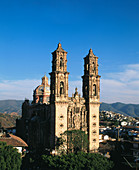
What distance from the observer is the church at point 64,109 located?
49.8 metres

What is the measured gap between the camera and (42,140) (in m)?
52.7

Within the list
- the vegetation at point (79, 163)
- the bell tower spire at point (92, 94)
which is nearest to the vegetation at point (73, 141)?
the bell tower spire at point (92, 94)

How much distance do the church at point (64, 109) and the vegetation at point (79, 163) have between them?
8495 millimetres

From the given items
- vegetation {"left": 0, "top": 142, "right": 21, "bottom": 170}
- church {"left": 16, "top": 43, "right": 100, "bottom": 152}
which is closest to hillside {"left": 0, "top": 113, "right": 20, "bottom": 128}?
church {"left": 16, "top": 43, "right": 100, "bottom": 152}

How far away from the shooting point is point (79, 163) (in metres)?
38.0

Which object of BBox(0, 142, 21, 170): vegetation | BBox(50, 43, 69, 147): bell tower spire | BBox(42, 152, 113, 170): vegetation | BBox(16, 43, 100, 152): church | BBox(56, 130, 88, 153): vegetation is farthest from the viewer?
BBox(16, 43, 100, 152): church

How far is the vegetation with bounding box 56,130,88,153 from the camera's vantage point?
1914 inches

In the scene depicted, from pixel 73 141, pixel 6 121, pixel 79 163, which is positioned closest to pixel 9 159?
pixel 79 163

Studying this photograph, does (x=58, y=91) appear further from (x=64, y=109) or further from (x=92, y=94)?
(x=92, y=94)

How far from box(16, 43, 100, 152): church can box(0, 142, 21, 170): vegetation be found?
13099mm

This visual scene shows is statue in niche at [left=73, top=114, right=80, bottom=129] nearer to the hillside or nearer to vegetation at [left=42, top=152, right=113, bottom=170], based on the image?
vegetation at [left=42, top=152, right=113, bottom=170]

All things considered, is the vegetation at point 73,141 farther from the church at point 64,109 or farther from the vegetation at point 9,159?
the vegetation at point 9,159

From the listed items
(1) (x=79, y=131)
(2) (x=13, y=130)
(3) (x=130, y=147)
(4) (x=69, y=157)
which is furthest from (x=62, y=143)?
(2) (x=13, y=130)

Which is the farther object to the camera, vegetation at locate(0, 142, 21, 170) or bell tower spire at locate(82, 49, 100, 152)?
bell tower spire at locate(82, 49, 100, 152)
